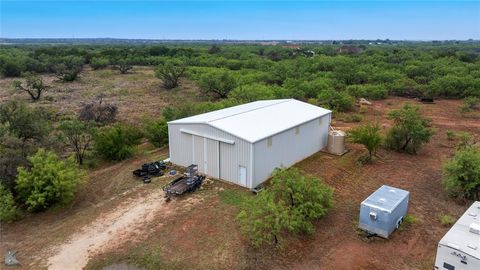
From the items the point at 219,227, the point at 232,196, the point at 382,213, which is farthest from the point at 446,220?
the point at 219,227

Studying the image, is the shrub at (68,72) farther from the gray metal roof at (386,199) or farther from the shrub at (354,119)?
the gray metal roof at (386,199)

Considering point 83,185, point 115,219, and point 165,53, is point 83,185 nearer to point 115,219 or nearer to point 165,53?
point 115,219

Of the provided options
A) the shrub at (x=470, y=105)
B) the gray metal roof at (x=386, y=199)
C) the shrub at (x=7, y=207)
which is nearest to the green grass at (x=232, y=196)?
the gray metal roof at (x=386, y=199)

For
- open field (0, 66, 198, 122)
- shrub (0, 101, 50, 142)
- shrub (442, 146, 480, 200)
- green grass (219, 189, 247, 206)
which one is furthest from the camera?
open field (0, 66, 198, 122)

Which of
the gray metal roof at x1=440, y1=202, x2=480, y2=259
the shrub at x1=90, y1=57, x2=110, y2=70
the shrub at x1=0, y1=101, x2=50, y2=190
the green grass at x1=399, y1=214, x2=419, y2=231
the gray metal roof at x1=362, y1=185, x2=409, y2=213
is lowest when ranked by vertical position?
the green grass at x1=399, y1=214, x2=419, y2=231

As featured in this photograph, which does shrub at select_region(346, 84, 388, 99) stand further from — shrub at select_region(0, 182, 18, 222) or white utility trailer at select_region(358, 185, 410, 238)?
shrub at select_region(0, 182, 18, 222)

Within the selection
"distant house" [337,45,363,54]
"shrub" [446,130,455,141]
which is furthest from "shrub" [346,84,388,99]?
"distant house" [337,45,363,54]

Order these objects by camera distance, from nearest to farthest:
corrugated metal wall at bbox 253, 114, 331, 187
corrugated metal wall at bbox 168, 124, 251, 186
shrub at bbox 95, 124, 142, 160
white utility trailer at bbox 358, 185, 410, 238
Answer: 1. white utility trailer at bbox 358, 185, 410, 238
2. corrugated metal wall at bbox 168, 124, 251, 186
3. corrugated metal wall at bbox 253, 114, 331, 187
4. shrub at bbox 95, 124, 142, 160
